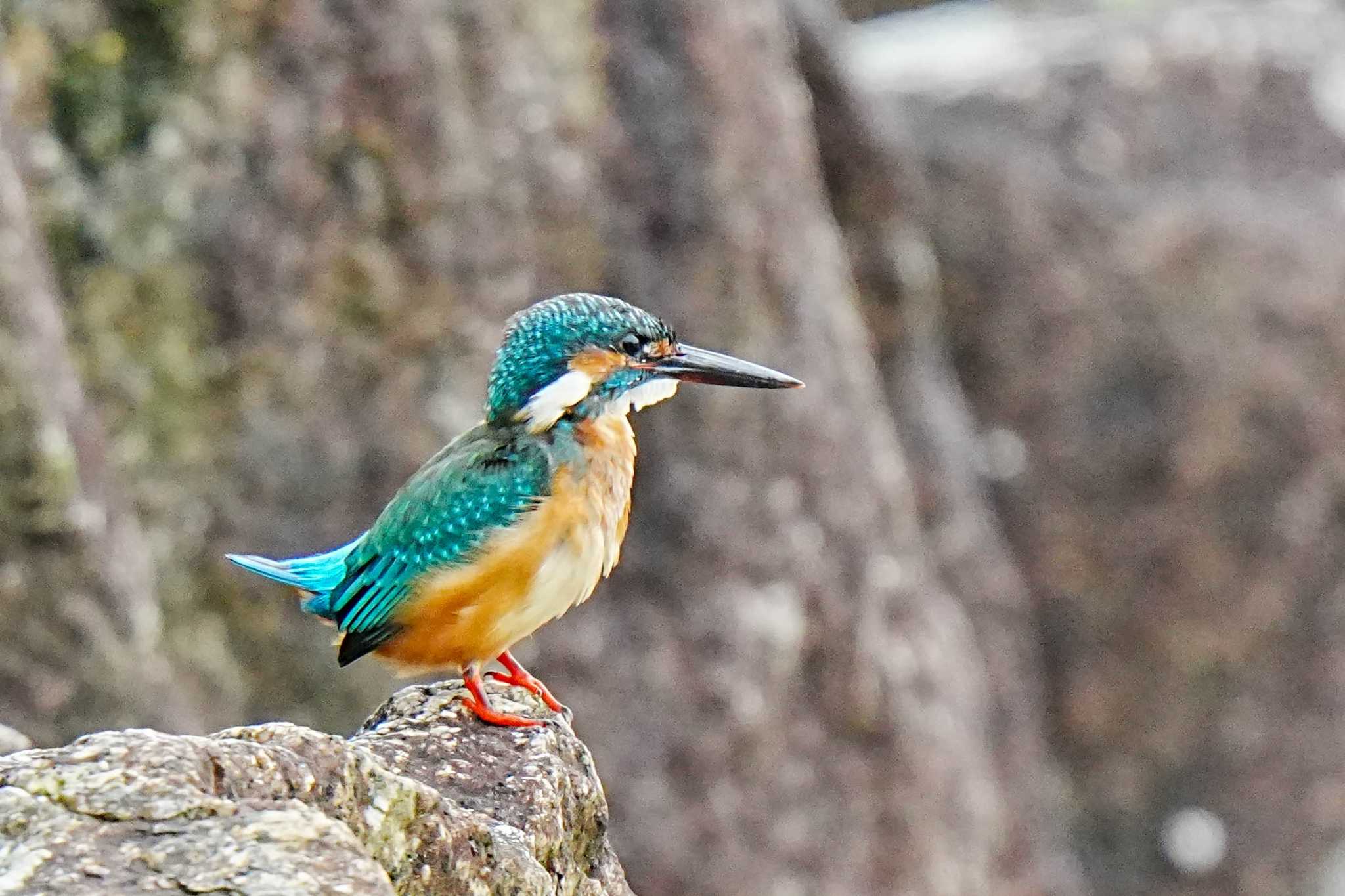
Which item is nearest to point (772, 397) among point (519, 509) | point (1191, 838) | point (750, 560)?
point (750, 560)

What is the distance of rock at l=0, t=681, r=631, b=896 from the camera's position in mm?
2623

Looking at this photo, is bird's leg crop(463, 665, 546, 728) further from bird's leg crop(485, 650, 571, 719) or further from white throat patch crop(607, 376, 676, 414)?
white throat patch crop(607, 376, 676, 414)

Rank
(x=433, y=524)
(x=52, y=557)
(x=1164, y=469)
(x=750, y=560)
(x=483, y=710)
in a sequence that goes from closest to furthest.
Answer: (x=483, y=710) → (x=433, y=524) → (x=52, y=557) → (x=750, y=560) → (x=1164, y=469)

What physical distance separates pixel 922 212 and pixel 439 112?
204 inches

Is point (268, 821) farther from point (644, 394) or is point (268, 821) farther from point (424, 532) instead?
point (644, 394)

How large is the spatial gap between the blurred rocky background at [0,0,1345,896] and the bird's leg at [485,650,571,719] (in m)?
1.36

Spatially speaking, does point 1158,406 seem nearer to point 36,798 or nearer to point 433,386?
point 433,386

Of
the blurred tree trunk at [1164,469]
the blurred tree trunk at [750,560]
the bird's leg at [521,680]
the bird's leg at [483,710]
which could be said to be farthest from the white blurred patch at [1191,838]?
the bird's leg at [483,710]

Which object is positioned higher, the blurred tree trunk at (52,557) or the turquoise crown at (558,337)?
the turquoise crown at (558,337)

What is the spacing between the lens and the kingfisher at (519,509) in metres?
4.51

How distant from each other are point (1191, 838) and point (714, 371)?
9.04 metres

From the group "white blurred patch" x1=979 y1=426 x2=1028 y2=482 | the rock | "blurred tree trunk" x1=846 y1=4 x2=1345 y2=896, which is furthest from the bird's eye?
"white blurred patch" x1=979 y1=426 x2=1028 y2=482

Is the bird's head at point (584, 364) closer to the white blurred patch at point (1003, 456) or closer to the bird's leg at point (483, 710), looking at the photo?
the bird's leg at point (483, 710)

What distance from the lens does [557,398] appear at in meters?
4.68
